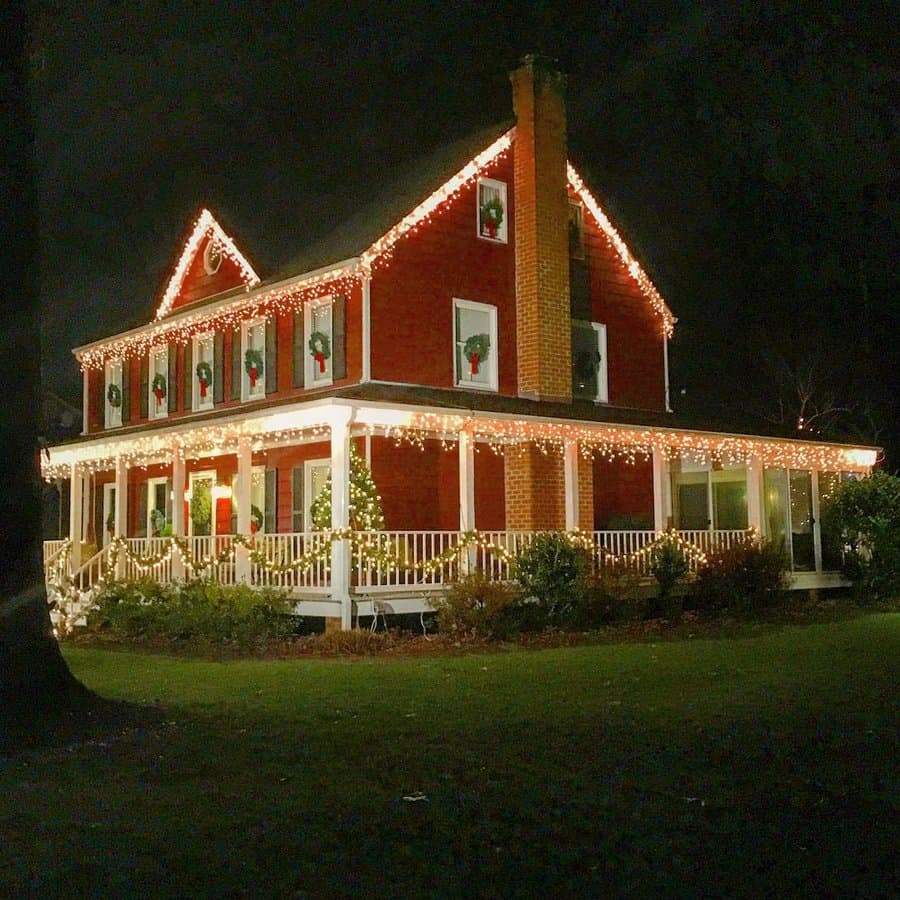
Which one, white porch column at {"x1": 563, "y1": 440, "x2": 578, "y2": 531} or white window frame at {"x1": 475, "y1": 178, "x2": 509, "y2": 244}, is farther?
white window frame at {"x1": 475, "y1": 178, "x2": 509, "y2": 244}

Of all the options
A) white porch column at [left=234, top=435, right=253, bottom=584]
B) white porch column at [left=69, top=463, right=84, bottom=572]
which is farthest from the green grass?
white porch column at [left=69, top=463, right=84, bottom=572]

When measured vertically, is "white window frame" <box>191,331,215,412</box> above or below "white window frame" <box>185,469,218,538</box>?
above

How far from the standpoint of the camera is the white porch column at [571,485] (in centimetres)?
1878

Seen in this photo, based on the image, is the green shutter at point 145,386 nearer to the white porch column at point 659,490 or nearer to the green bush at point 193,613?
the green bush at point 193,613

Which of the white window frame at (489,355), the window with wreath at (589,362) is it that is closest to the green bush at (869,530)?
the window with wreath at (589,362)

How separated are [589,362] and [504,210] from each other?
3.55 metres

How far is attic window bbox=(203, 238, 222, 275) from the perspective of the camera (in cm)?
2472

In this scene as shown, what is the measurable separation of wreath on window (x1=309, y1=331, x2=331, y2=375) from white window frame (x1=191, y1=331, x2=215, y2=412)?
12.4 ft

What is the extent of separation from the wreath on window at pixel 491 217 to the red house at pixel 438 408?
0.10 ft

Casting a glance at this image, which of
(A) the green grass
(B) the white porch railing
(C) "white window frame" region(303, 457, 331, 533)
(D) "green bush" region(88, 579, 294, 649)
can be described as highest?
(C) "white window frame" region(303, 457, 331, 533)

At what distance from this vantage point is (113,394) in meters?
27.1

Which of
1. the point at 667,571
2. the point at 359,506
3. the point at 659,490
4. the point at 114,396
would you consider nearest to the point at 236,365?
the point at 114,396

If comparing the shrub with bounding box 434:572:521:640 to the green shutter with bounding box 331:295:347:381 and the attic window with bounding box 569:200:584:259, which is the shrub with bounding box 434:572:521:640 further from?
the attic window with bounding box 569:200:584:259

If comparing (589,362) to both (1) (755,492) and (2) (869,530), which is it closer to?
(1) (755,492)
